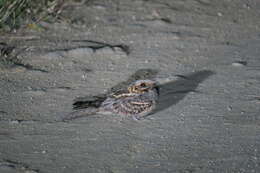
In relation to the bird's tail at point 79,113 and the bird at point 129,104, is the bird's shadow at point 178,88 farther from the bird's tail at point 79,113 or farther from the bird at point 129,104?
the bird's tail at point 79,113

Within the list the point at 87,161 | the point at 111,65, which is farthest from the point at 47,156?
the point at 111,65

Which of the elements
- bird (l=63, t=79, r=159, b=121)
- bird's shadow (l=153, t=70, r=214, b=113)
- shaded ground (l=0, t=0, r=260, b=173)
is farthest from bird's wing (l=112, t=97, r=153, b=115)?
bird's shadow (l=153, t=70, r=214, b=113)

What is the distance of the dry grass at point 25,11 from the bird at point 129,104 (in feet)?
6.31

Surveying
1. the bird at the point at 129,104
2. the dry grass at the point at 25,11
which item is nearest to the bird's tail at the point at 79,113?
the bird at the point at 129,104

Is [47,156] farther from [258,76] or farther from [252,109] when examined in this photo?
[258,76]

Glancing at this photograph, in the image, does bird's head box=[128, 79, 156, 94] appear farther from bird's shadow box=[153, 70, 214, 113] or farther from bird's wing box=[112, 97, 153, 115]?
bird's shadow box=[153, 70, 214, 113]

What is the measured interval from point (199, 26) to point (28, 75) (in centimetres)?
238

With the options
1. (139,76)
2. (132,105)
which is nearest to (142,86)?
(132,105)

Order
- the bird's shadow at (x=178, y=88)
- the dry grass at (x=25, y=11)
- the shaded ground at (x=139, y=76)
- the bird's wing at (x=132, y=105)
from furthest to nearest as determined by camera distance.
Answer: the dry grass at (x=25, y=11)
the bird's shadow at (x=178, y=88)
the bird's wing at (x=132, y=105)
the shaded ground at (x=139, y=76)

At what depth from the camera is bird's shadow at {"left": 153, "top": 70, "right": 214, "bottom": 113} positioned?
5.07 m

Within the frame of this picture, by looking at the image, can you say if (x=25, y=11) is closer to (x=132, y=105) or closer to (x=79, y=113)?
(x=79, y=113)

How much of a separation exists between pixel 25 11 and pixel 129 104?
2.73 metres

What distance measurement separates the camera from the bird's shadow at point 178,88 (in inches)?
200

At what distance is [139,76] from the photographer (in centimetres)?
559
